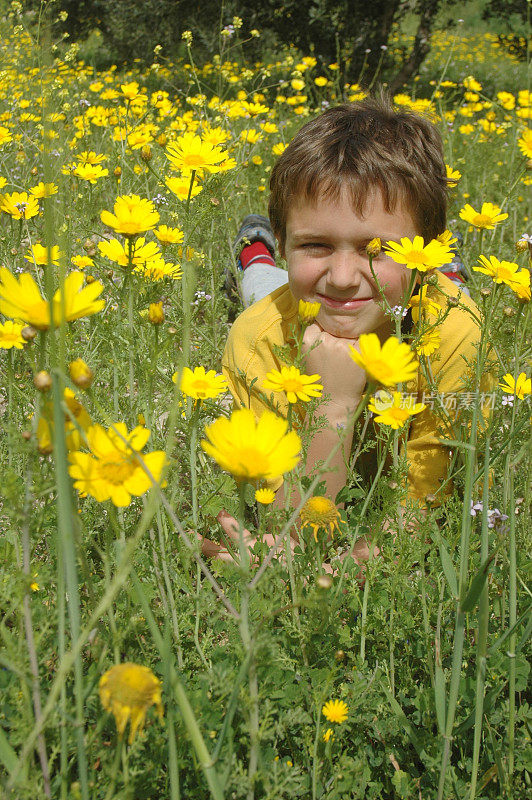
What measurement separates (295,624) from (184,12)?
6883 mm

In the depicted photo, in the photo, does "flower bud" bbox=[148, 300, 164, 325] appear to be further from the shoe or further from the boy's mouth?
the shoe

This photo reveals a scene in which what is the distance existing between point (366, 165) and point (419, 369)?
1.81 feet

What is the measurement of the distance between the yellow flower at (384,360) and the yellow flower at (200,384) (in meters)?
0.41

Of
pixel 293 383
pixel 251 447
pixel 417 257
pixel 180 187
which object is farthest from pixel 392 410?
pixel 180 187

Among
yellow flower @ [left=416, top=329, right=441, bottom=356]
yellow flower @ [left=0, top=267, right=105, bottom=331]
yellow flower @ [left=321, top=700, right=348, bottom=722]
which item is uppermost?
yellow flower @ [left=416, top=329, right=441, bottom=356]

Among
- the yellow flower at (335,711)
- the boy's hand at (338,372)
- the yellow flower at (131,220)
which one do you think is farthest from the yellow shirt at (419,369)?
the yellow flower at (335,711)

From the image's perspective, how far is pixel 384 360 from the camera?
2.57ft

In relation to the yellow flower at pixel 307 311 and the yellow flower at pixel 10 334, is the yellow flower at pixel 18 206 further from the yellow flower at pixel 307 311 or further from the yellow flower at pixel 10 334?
the yellow flower at pixel 307 311

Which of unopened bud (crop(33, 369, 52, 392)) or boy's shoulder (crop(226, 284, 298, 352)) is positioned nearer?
unopened bud (crop(33, 369, 52, 392))

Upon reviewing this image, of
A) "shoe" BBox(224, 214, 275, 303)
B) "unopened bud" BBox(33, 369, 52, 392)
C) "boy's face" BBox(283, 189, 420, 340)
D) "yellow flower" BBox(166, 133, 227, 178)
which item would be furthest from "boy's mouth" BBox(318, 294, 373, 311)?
"shoe" BBox(224, 214, 275, 303)

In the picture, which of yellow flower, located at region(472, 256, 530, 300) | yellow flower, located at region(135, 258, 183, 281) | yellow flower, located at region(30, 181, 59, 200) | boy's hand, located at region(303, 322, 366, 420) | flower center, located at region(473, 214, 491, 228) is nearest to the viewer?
yellow flower, located at region(30, 181, 59, 200)

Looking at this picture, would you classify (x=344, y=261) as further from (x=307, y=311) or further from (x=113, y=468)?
(x=113, y=468)

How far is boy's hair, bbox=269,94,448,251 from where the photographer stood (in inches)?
65.0

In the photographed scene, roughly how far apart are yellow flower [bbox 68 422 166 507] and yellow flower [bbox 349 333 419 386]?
0.25 m
